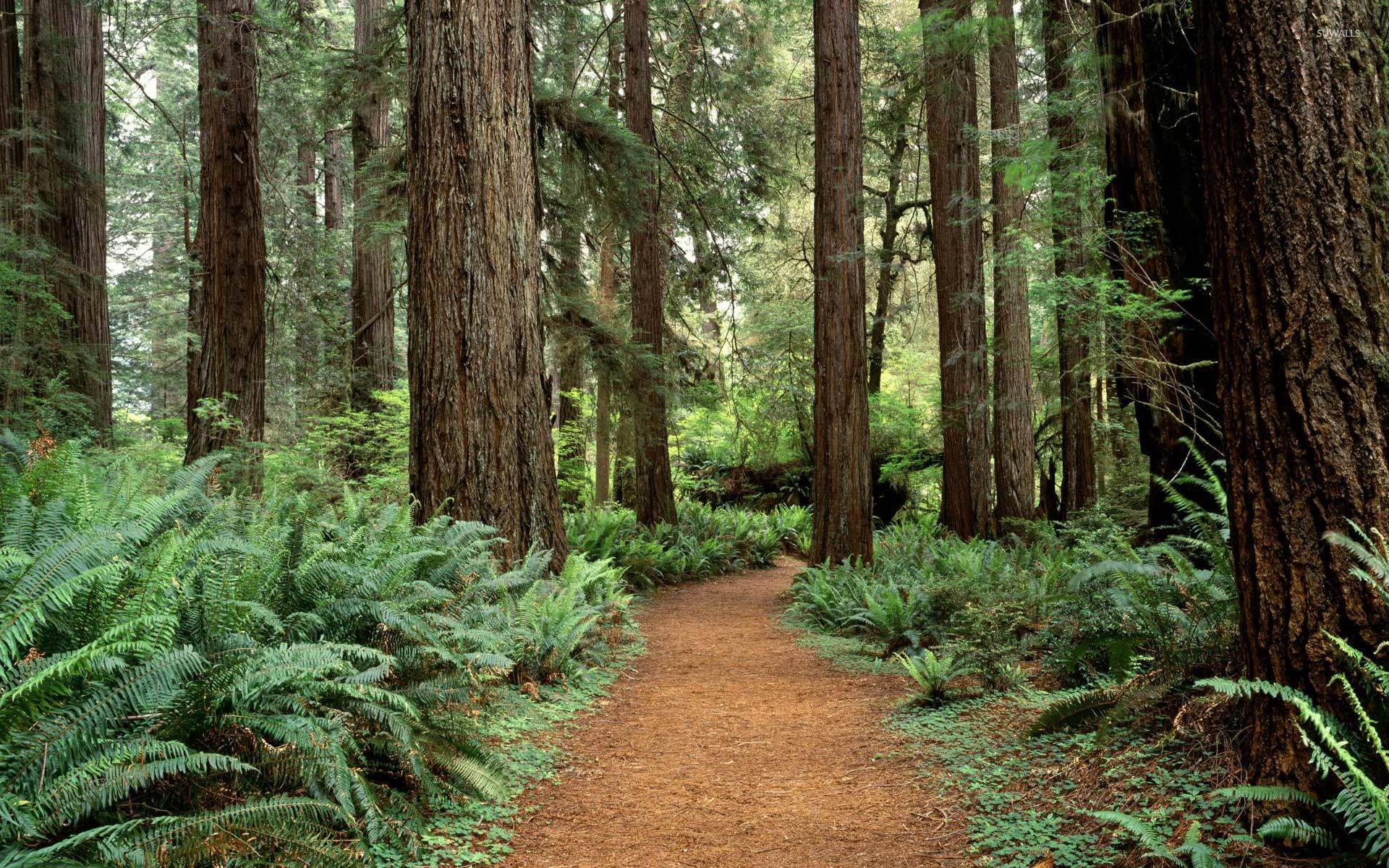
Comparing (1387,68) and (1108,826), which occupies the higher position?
(1387,68)

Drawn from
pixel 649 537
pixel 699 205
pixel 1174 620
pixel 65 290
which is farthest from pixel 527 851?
pixel 699 205

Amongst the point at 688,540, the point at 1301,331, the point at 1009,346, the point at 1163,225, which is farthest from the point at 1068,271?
the point at 1301,331

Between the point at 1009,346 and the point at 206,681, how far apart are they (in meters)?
10.9

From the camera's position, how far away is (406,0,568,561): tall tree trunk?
20.7ft

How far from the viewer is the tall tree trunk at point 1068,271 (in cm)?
738

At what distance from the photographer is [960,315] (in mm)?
12641

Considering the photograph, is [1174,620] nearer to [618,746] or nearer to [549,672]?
[618,746]

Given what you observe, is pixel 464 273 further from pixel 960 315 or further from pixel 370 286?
pixel 960 315

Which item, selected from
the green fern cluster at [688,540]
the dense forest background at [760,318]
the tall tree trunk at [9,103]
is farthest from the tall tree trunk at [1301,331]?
the tall tree trunk at [9,103]

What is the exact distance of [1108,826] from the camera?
9.56 ft

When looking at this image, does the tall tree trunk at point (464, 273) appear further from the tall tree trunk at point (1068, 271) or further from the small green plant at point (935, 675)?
the tall tree trunk at point (1068, 271)

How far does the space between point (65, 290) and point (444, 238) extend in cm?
732

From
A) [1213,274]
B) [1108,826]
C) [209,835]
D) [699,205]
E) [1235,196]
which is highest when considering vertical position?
[699,205]

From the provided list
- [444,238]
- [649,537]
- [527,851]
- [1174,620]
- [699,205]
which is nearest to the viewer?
[527,851]
